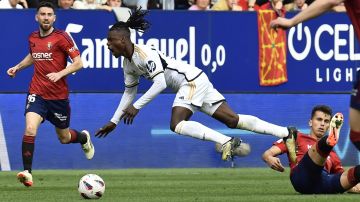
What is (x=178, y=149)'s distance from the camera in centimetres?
2027

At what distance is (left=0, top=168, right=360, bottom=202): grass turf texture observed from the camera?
40.0 ft

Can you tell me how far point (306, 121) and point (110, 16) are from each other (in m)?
4.08

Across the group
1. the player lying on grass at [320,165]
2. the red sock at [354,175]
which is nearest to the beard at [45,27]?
the player lying on grass at [320,165]

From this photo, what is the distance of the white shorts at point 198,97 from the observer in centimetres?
1529

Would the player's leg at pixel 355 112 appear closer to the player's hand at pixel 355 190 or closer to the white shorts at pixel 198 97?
the player's hand at pixel 355 190

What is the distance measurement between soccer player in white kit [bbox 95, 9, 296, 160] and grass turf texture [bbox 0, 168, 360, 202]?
72cm

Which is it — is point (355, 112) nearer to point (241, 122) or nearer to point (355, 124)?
point (355, 124)

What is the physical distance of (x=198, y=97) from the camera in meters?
15.3

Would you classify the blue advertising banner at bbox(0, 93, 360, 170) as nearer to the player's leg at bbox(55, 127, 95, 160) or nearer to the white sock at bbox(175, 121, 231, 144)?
the player's leg at bbox(55, 127, 95, 160)

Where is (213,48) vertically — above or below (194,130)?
above

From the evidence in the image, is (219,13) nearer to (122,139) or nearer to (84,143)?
(122,139)

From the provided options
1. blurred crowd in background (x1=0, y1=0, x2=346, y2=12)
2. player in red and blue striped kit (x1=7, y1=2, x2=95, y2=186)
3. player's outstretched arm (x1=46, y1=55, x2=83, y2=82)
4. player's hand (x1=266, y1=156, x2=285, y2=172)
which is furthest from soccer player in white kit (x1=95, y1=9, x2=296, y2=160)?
blurred crowd in background (x1=0, y1=0, x2=346, y2=12)

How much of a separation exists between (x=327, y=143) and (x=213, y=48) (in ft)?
31.7

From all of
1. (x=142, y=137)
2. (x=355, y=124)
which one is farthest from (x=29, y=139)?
(x=355, y=124)
